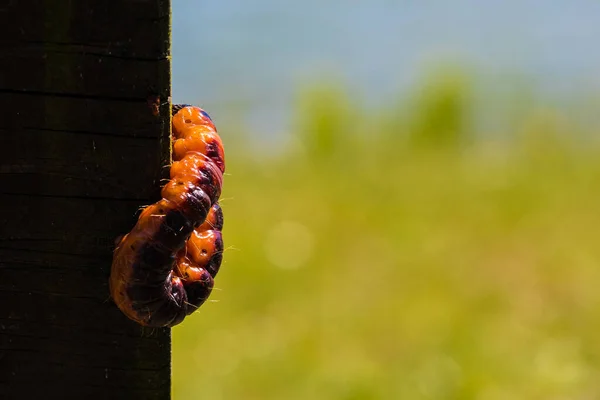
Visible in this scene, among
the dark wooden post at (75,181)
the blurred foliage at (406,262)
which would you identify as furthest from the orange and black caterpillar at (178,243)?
the blurred foliage at (406,262)

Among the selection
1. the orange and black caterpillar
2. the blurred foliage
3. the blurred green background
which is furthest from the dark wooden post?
the blurred green background

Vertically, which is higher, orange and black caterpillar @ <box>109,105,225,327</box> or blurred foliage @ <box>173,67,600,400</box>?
orange and black caterpillar @ <box>109,105,225,327</box>

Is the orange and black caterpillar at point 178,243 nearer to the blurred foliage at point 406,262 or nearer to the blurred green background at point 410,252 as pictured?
the blurred foliage at point 406,262

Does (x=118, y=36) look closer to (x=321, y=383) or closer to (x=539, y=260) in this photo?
(x=321, y=383)

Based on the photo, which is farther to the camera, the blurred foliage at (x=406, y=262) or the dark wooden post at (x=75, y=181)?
the blurred foliage at (x=406, y=262)

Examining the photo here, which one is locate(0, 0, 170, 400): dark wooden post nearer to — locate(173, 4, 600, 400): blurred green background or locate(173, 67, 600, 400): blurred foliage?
locate(173, 67, 600, 400): blurred foliage
